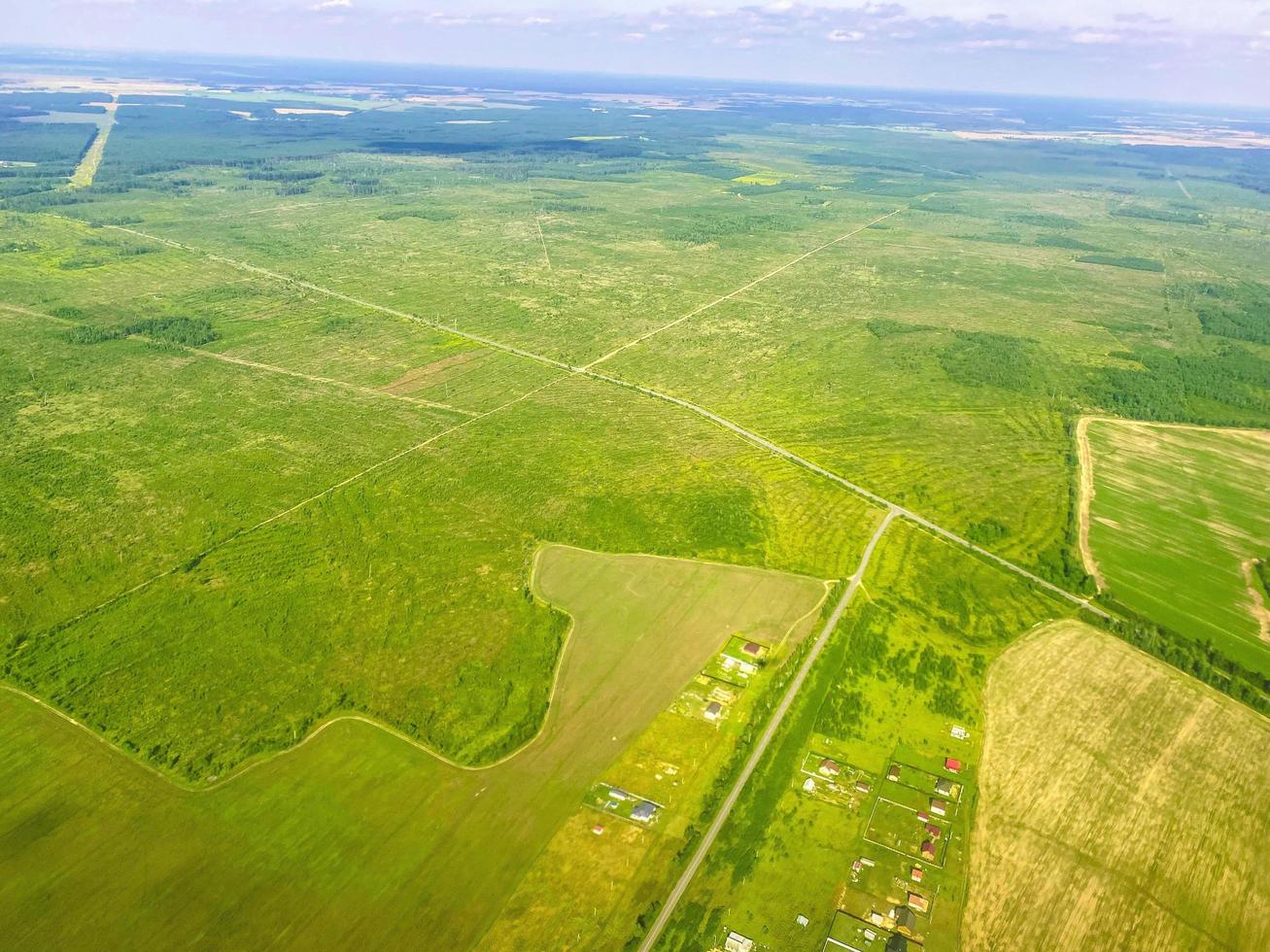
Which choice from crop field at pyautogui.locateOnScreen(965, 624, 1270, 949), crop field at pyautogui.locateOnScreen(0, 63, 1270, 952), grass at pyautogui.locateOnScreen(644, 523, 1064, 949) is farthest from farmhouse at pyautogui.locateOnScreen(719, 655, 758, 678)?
crop field at pyautogui.locateOnScreen(965, 624, 1270, 949)

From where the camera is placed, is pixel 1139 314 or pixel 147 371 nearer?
pixel 147 371

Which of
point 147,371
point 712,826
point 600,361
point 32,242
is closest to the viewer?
point 712,826

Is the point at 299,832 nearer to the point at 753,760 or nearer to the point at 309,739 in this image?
the point at 309,739

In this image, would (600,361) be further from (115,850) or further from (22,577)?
(115,850)

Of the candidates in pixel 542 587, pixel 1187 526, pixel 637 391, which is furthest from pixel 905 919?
pixel 637 391

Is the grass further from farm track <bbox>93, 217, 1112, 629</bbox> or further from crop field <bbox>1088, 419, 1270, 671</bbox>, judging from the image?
crop field <bbox>1088, 419, 1270, 671</bbox>

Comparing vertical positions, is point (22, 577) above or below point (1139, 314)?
below

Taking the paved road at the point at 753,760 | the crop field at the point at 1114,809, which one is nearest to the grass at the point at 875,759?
the paved road at the point at 753,760

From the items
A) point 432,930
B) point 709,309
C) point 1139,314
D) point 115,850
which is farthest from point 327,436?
point 1139,314
